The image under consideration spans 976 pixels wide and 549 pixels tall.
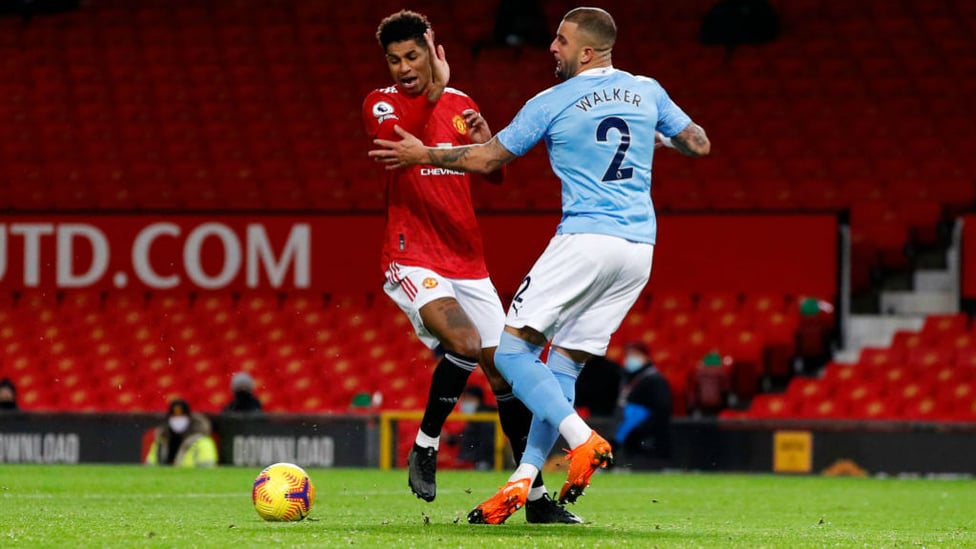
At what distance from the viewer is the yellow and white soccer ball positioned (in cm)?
684

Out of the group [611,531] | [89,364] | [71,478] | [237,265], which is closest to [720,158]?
[237,265]

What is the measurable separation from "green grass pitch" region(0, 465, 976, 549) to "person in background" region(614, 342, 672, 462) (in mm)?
481

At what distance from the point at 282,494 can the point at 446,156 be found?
1.58 metres

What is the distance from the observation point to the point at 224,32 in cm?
2319

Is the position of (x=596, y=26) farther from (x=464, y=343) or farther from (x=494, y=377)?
(x=494, y=377)

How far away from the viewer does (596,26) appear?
6.62 metres

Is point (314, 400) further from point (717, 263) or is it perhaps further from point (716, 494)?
point (716, 494)

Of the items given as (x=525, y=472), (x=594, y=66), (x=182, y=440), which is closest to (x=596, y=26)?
(x=594, y=66)

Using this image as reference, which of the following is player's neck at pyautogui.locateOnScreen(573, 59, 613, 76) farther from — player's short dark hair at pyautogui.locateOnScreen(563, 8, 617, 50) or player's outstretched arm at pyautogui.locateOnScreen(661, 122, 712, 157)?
player's outstretched arm at pyautogui.locateOnScreen(661, 122, 712, 157)

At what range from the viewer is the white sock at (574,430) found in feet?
20.4

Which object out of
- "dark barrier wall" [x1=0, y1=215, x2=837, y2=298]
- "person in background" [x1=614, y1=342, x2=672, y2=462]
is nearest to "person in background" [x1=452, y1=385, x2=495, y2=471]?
"person in background" [x1=614, y1=342, x2=672, y2=462]

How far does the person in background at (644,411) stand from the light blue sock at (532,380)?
25.9 ft

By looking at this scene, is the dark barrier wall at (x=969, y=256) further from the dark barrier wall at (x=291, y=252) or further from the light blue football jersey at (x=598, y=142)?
the light blue football jersey at (x=598, y=142)

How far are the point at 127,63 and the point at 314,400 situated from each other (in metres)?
7.68
